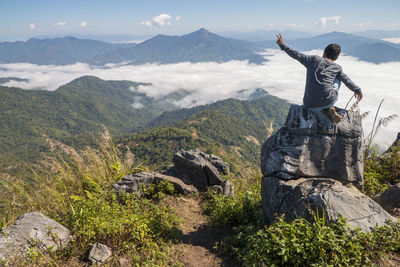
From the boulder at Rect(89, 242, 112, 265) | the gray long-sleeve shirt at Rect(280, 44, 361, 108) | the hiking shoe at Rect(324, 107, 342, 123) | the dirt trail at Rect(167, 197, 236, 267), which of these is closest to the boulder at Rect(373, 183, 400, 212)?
the hiking shoe at Rect(324, 107, 342, 123)

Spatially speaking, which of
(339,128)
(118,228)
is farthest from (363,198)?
(118,228)

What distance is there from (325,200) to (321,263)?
1.03 m

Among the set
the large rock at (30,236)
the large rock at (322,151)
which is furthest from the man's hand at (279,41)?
the large rock at (30,236)

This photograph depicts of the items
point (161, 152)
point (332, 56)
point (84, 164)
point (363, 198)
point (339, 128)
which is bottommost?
point (161, 152)

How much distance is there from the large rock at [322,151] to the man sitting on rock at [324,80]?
0.86ft

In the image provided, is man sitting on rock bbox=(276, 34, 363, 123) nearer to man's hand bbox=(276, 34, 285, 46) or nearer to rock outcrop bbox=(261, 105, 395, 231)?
man's hand bbox=(276, 34, 285, 46)

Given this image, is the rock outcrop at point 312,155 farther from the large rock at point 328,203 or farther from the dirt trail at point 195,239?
the dirt trail at point 195,239

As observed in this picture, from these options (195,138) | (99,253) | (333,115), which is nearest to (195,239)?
(99,253)

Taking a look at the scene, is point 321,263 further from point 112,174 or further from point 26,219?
point 112,174

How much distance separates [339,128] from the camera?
494 centimetres

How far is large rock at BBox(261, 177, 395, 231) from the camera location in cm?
366

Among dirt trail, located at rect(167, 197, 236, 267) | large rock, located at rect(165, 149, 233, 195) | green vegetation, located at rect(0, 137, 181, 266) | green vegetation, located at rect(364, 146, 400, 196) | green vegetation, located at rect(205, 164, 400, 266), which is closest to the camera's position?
green vegetation, located at rect(205, 164, 400, 266)

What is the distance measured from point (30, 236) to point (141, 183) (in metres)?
3.38

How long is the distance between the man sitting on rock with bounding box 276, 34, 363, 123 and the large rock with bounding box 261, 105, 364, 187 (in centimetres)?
26
